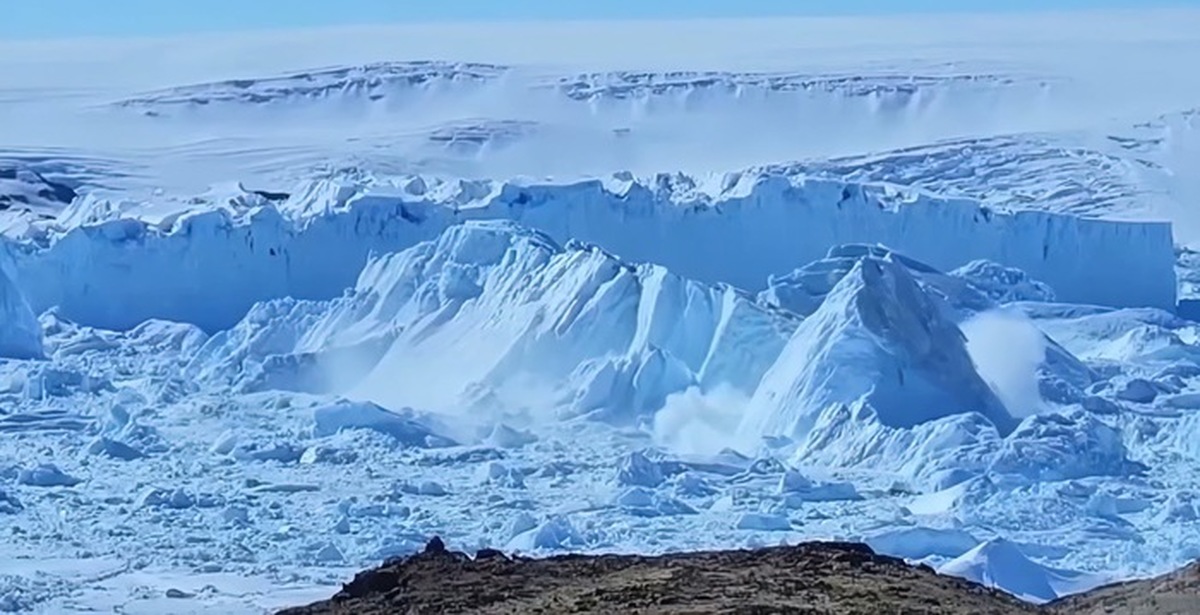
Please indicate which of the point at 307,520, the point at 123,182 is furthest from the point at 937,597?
the point at 123,182

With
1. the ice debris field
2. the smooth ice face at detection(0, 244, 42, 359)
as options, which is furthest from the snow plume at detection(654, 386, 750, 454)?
the smooth ice face at detection(0, 244, 42, 359)

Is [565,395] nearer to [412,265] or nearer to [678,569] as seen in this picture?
[412,265]

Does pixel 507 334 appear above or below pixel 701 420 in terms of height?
above

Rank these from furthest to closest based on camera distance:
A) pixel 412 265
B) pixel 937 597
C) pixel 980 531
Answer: pixel 412 265, pixel 980 531, pixel 937 597

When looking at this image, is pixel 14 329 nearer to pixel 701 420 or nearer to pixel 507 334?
pixel 507 334

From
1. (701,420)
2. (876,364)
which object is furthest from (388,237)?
(876,364)
